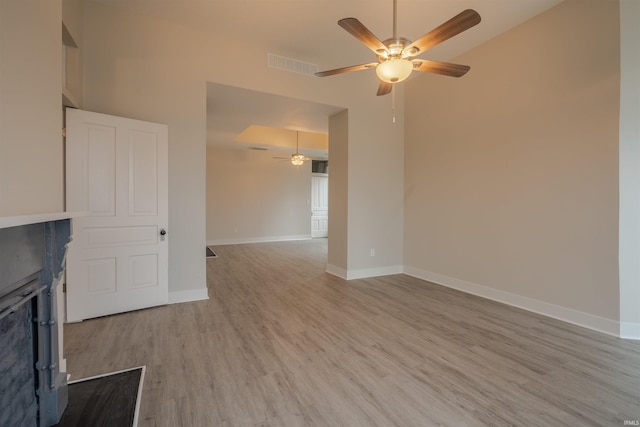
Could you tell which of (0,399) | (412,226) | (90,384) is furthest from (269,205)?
(0,399)

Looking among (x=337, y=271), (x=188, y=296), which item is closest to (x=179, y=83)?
(x=188, y=296)

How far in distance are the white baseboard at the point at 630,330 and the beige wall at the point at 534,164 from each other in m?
0.09

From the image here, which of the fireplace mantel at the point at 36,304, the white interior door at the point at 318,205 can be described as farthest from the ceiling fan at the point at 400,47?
the white interior door at the point at 318,205

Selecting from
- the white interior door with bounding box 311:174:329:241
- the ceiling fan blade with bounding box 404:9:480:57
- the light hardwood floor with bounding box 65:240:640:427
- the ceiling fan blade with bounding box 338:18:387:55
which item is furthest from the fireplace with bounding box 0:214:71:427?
the white interior door with bounding box 311:174:329:241

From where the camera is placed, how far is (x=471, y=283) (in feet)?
13.1

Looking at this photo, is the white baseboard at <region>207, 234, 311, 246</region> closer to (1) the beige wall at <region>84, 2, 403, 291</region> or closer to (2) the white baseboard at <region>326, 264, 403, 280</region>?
(2) the white baseboard at <region>326, 264, 403, 280</region>

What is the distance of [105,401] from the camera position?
175 centimetres

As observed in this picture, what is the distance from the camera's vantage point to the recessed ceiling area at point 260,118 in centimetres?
418

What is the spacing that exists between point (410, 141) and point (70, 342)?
5.12 metres

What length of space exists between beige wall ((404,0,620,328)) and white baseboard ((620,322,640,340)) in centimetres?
9

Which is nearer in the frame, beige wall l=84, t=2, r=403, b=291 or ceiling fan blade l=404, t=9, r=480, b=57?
ceiling fan blade l=404, t=9, r=480, b=57

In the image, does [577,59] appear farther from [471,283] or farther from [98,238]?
[98,238]

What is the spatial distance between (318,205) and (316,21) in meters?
7.34

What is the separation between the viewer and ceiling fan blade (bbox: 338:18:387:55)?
2032mm
